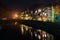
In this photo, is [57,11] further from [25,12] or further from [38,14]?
[25,12]

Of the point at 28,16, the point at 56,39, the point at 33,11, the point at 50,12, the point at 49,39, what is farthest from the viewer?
the point at 28,16

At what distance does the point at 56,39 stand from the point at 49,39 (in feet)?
4.07

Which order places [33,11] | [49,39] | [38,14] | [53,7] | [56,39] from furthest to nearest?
[33,11] < [38,14] < [53,7] < [49,39] < [56,39]

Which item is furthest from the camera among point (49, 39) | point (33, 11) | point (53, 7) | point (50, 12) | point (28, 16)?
point (28, 16)

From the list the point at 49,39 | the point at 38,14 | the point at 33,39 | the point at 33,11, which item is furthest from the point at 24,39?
the point at 33,11

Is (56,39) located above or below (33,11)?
below

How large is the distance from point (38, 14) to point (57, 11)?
20654 mm

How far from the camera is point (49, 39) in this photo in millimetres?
17016

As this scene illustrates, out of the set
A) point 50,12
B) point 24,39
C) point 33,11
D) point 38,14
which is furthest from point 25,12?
point 24,39

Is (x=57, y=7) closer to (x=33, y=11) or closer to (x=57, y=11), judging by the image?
(x=57, y=11)

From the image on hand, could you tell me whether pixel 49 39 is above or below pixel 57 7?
below

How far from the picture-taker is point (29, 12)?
85188 millimetres

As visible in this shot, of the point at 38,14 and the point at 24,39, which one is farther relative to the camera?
the point at 38,14

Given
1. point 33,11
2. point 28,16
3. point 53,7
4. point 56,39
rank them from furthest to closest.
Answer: point 28,16, point 33,11, point 53,7, point 56,39
